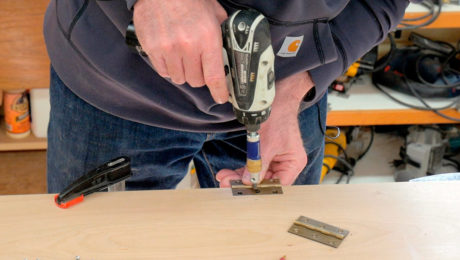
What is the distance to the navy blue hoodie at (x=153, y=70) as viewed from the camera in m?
0.92

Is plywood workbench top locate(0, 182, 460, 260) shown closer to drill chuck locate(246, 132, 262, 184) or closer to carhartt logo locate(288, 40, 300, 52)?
drill chuck locate(246, 132, 262, 184)

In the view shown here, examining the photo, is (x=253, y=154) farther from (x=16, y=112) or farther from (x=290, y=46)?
(x=16, y=112)

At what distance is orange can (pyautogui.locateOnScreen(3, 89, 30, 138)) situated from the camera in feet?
7.03

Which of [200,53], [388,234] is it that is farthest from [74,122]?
[388,234]

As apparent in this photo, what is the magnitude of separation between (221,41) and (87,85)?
34cm

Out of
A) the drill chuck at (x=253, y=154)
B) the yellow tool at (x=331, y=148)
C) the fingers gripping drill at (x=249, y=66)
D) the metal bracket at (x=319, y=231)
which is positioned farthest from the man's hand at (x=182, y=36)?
the yellow tool at (x=331, y=148)

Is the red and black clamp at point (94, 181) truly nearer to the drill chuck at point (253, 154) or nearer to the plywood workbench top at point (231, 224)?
the plywood workbench top at point (231, 224)

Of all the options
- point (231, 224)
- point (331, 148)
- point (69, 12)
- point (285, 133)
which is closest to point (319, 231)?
point (231, 224)

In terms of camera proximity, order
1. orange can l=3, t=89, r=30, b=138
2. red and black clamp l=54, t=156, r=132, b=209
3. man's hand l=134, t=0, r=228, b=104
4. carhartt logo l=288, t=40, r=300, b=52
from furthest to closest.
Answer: orange can l=3, t=89, r=30, b=138 < carhartt logo l=288, t=40, r=300, b=52 < red and black clamp l=54, t=156, r=132, b=209 < man's hand l=134, t=0, r=228, b=104

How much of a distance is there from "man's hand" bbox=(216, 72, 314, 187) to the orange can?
1.38 m

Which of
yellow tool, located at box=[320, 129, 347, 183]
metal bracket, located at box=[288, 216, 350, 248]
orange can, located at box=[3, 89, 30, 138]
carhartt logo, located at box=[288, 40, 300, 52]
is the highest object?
carhartt logo, located at box=[288, 40, 300, 52]

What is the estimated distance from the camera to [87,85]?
39.4 inches

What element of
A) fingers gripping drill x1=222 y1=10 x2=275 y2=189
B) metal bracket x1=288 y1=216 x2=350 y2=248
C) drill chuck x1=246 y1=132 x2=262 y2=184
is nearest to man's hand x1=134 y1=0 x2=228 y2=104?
fingers gripping drill x1=222 y1=10 x2=275 y2=189

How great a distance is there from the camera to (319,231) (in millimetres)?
831
